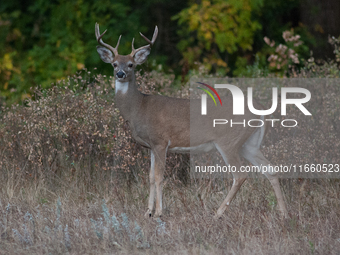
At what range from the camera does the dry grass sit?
4711 millimetres

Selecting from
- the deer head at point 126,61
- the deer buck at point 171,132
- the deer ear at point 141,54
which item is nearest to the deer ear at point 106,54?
the deer head at point 126,61

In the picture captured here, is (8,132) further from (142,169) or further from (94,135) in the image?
(142,169)

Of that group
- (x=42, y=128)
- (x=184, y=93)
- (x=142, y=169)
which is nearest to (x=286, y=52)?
(x=184, y=93)

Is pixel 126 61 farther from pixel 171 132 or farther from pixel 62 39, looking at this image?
pixel 62 39

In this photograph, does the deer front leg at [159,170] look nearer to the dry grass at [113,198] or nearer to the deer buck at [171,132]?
the deer buck at [171,132]

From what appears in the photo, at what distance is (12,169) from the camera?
6.85m

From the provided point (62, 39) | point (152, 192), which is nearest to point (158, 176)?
point (152, 192)

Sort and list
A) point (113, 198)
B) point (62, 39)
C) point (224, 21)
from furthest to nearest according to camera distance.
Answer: point (62, 39) → point (224, 21) → point (113, 198)

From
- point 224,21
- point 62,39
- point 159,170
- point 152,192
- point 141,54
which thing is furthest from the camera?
point 62,39

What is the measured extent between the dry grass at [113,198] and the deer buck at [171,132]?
0.32 m

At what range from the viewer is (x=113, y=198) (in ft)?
20.3

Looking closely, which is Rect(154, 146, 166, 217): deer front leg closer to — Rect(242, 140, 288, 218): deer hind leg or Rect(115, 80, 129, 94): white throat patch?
Rect(115, 80, 129, 94): white throat patch

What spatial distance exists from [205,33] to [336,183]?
21.2 ft

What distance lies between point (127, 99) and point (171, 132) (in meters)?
0.65
